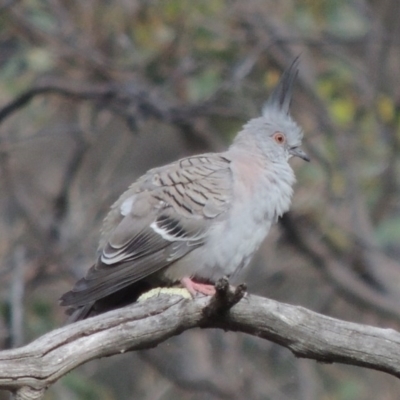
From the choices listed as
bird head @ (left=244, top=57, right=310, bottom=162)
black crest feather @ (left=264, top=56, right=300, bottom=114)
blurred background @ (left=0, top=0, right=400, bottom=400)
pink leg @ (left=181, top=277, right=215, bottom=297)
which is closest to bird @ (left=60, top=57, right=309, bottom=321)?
pink leg @ (left=181, top=277, right=215, bottom=297)

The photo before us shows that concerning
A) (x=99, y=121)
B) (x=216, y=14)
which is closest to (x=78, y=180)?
(x=99, y=121)

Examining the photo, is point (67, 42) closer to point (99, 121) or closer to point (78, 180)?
point (99, 121)

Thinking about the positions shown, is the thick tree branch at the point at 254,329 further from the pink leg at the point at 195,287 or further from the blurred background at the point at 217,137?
the blurred background at the point at 217,137

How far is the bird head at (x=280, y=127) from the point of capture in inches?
191

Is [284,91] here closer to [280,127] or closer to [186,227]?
[280,127]

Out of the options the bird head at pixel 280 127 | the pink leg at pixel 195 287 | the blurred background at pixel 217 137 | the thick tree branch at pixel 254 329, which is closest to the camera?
the thick tree branch at pixel 254 329

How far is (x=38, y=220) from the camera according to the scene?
23.2ft

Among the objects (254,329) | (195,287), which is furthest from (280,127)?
(254,329)

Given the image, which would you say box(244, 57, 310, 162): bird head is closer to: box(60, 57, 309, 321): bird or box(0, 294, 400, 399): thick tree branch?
box(60, 57, 309, 321): bird

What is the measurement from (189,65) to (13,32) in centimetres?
139

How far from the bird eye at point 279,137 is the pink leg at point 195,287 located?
105 cm

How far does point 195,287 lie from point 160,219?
39 centimetres

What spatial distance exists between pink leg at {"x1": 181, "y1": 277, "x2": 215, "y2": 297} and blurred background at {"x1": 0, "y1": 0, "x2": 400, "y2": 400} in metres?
2.23

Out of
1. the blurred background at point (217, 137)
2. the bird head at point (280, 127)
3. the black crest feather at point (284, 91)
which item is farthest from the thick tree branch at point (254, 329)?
the blurred background at point (217, 137)
